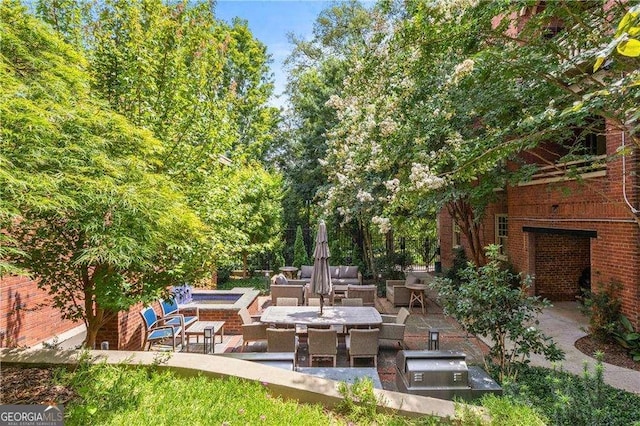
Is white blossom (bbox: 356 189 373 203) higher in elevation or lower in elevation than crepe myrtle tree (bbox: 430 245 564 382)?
higher

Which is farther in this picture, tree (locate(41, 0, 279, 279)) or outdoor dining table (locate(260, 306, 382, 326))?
outdoor dining table (locate(260, 306, 382, 326))

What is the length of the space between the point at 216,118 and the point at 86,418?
4918 millimetres

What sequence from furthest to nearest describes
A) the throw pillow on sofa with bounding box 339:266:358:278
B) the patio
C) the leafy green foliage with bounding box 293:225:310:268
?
the leafy green foliage with bounding box 293:225:310:268, the throw pillow on sofa with bounding box 339:266:358:278, the patio

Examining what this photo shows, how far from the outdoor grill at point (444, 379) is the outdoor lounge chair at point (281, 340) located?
7.57 feet

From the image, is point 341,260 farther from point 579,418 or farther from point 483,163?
point 579,418

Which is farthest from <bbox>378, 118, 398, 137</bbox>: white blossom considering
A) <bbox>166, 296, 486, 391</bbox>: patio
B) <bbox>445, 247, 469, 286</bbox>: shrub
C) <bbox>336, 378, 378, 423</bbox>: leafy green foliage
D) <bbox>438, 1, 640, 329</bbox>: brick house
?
<bbox>445, 247, 469, 286</bbox>: shrub

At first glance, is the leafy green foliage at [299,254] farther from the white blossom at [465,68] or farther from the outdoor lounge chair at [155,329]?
the white blossom at [465,68]

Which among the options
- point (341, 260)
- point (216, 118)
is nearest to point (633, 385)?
point (216, 118)

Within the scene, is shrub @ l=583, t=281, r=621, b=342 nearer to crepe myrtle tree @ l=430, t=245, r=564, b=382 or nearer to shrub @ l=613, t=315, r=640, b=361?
shrub @ l=613, t=315, r=640, b=361

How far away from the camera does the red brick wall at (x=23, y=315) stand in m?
5.42

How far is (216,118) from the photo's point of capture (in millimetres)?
6559

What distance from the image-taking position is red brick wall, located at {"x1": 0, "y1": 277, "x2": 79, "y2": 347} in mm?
5418

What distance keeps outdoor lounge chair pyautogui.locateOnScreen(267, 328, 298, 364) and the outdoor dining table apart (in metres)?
0.70

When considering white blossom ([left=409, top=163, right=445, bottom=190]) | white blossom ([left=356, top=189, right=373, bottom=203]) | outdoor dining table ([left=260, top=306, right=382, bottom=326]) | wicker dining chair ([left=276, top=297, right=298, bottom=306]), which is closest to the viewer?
white blossom ([left=409, top=163, right=445, bottom=190])
